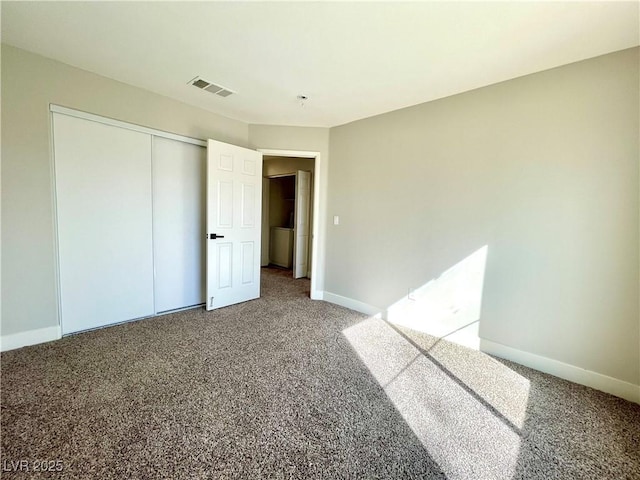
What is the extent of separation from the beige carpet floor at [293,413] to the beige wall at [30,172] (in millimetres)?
428

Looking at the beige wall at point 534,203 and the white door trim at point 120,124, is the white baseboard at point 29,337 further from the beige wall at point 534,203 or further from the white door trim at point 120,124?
the beige wall at point 534,203

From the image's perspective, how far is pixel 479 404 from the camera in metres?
1.86

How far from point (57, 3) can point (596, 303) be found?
418 cm

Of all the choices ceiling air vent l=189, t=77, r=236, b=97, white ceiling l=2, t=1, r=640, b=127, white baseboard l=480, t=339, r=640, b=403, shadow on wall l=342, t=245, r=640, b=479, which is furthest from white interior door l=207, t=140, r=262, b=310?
white baseboard l=480, t=339, r=640, b=403

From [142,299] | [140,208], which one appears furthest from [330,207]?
[142,299]

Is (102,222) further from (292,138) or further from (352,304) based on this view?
(352,304)

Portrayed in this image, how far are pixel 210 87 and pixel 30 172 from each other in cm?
170

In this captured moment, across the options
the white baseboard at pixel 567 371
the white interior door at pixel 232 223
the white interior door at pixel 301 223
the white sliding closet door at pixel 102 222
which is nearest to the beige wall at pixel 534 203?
the white baseboard at pixel 567 371

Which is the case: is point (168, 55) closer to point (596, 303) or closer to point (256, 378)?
point (256, 378)

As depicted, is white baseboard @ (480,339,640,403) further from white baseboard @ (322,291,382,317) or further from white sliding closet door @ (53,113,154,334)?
white sliding closet door @ (53,113,154,334)

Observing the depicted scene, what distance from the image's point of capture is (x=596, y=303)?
207cm

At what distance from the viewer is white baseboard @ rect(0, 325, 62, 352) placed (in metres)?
2.30

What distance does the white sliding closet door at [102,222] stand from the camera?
2.53 m

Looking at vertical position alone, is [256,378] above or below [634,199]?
below
